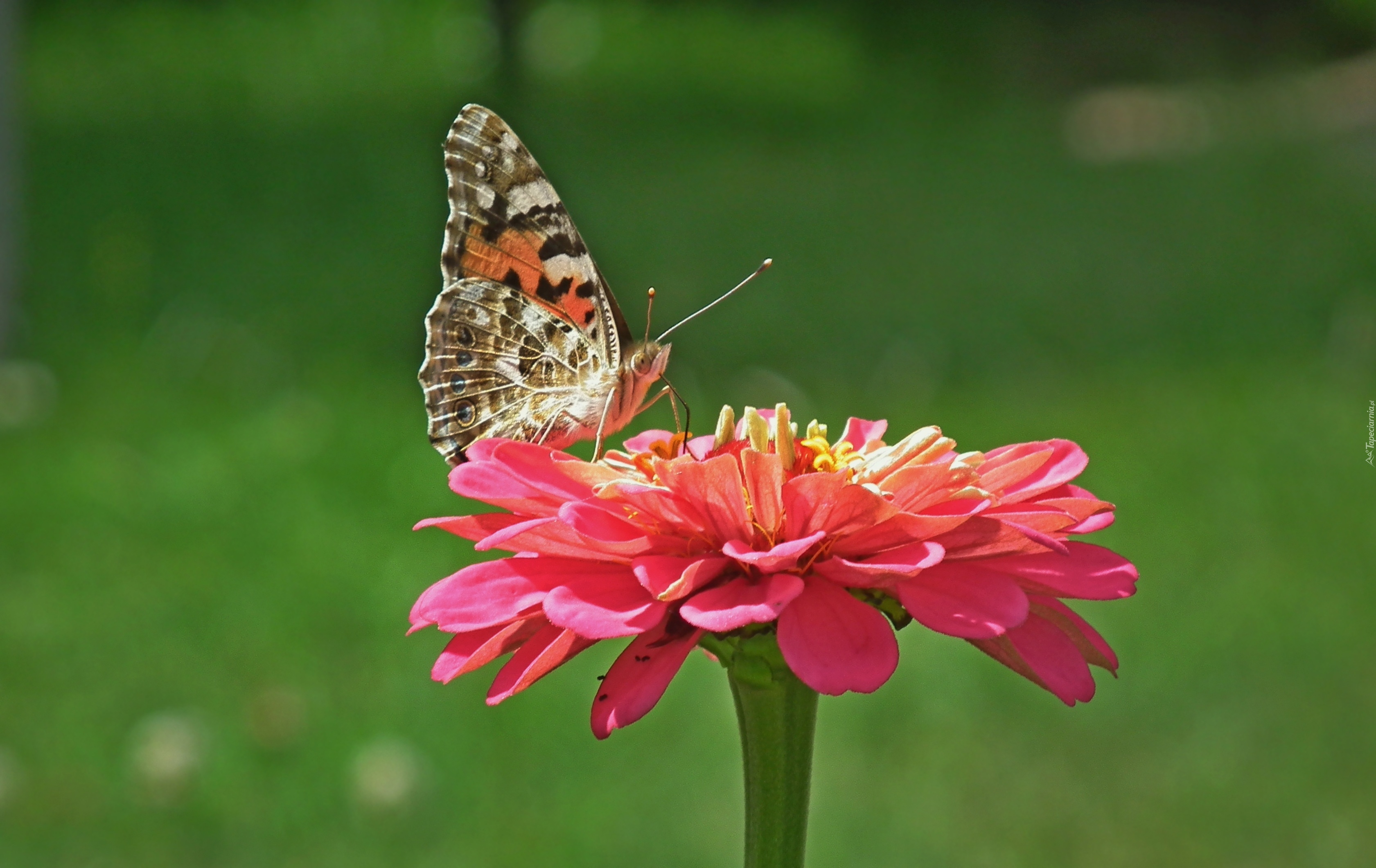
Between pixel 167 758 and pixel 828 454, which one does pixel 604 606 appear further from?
pixel 167 758

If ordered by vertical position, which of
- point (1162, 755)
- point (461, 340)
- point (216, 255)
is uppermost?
point (461, 340)

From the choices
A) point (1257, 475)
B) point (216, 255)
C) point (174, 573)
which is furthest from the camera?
point (216, 255)

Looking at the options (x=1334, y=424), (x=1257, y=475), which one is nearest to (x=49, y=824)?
(x=1257, y=475)

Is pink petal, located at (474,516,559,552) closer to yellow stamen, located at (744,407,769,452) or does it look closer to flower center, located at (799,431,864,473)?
yellow stamen, located at (744,407,769,452)

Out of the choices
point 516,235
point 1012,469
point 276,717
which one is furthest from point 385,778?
point 1012,469

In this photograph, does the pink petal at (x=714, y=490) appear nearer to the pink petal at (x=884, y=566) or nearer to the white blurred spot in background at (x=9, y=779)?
the pink petal at (x=884, y=566)

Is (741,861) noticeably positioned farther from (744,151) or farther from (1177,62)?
(1177,62)
